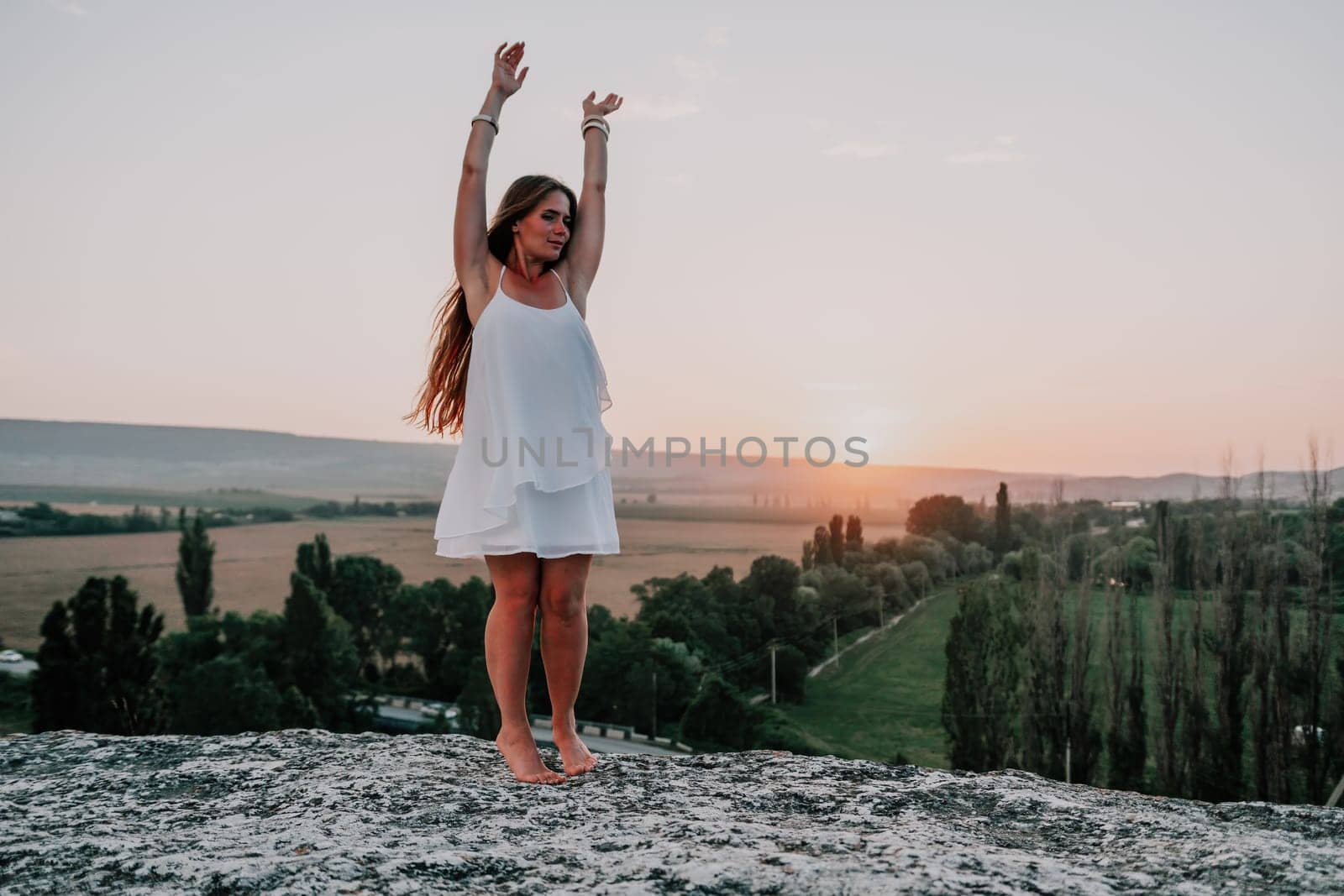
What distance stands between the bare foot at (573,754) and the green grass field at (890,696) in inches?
807

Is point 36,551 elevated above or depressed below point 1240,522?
below

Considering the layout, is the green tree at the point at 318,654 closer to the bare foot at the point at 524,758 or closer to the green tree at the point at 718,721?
the green tree at the point at 718,721

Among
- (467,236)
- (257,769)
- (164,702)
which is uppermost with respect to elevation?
(467,236)

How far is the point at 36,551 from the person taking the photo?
2925 centimetres

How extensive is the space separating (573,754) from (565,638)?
0.34 meters

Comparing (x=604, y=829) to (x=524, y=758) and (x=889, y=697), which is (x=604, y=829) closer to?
(x=524, y=758)

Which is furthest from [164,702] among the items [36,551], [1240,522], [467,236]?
[467,236]

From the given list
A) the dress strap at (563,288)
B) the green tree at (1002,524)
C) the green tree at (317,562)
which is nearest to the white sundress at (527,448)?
the dress strap at (563,288)

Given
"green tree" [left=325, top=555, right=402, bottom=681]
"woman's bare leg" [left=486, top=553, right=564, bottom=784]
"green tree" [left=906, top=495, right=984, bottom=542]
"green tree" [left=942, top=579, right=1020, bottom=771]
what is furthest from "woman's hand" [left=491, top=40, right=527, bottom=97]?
"green tree" [left=325, top=555, right=402, bottom=681]

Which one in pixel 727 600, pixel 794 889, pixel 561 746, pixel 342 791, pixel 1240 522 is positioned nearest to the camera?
pixel 794 889

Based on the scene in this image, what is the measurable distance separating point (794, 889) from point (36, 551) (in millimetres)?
33291

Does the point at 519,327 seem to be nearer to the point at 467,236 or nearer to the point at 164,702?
the point at 467,236

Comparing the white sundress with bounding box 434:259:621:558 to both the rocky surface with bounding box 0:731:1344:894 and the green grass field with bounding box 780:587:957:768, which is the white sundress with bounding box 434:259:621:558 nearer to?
the rocky surface with bounding box 0:731:1344:894

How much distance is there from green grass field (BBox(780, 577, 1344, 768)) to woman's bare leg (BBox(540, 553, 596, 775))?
806 inches
